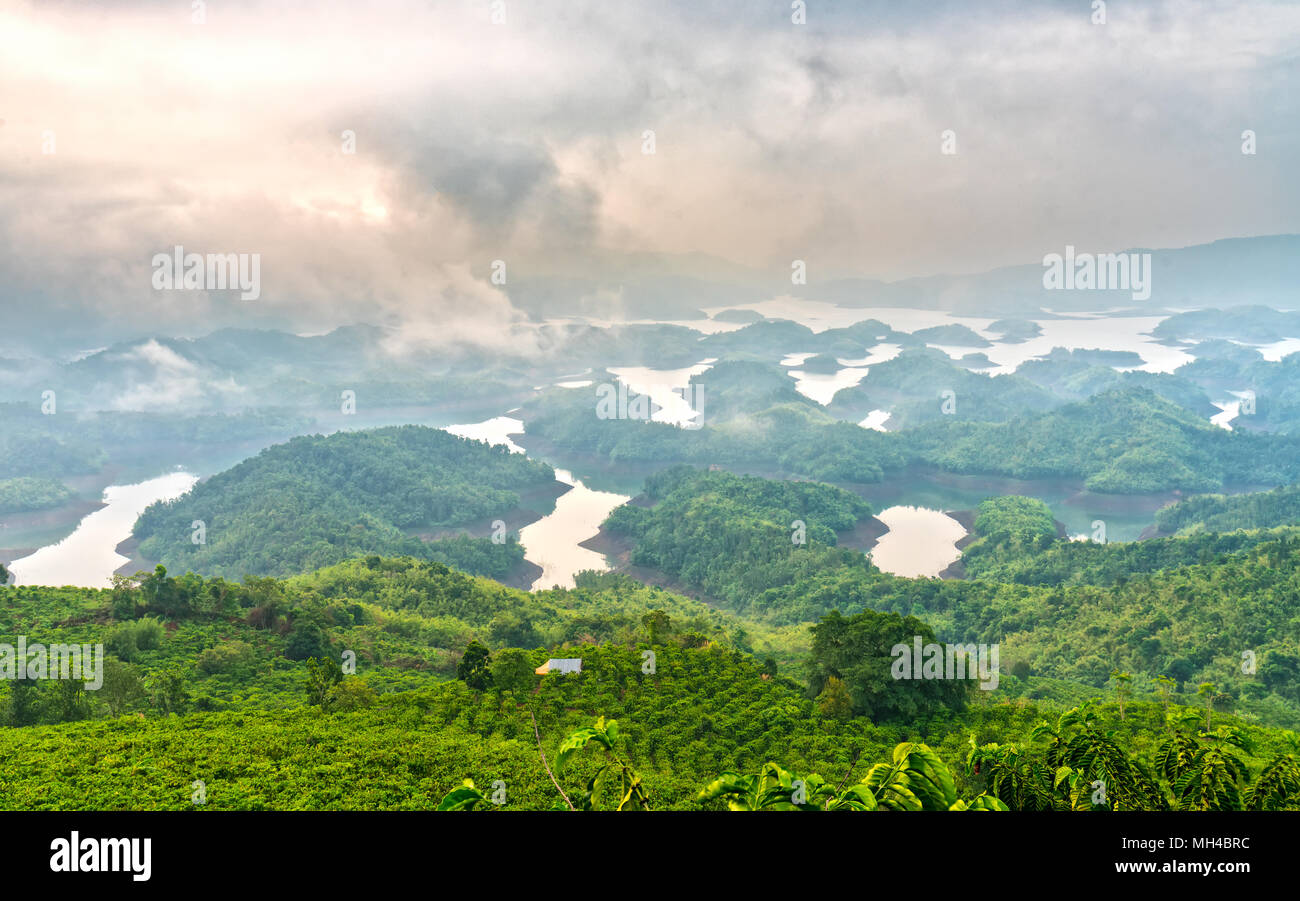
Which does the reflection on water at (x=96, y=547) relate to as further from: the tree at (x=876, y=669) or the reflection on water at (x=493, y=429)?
the tree at (x=876, y=669)

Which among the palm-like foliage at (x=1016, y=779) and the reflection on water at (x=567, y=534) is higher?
the reflection on water at (x=567, y=534)

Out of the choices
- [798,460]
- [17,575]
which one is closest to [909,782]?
[17,575]

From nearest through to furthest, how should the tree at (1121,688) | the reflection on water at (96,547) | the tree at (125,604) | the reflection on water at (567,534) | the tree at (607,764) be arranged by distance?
the tree at (607,764) < the tree at (1121,688) < the tree at (125,604) < the reflection on water at (96,547) < the reflection on water at (567,534)

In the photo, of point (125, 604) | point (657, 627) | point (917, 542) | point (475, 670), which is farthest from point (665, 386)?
point (475, 670)

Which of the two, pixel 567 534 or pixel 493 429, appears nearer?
pixel 567 534

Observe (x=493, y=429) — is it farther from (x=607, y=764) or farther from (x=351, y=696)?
(x=607, y=764)

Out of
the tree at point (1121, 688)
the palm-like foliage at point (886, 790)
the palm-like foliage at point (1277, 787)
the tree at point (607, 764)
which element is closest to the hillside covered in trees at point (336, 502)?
the tree at point (1121, 688)
